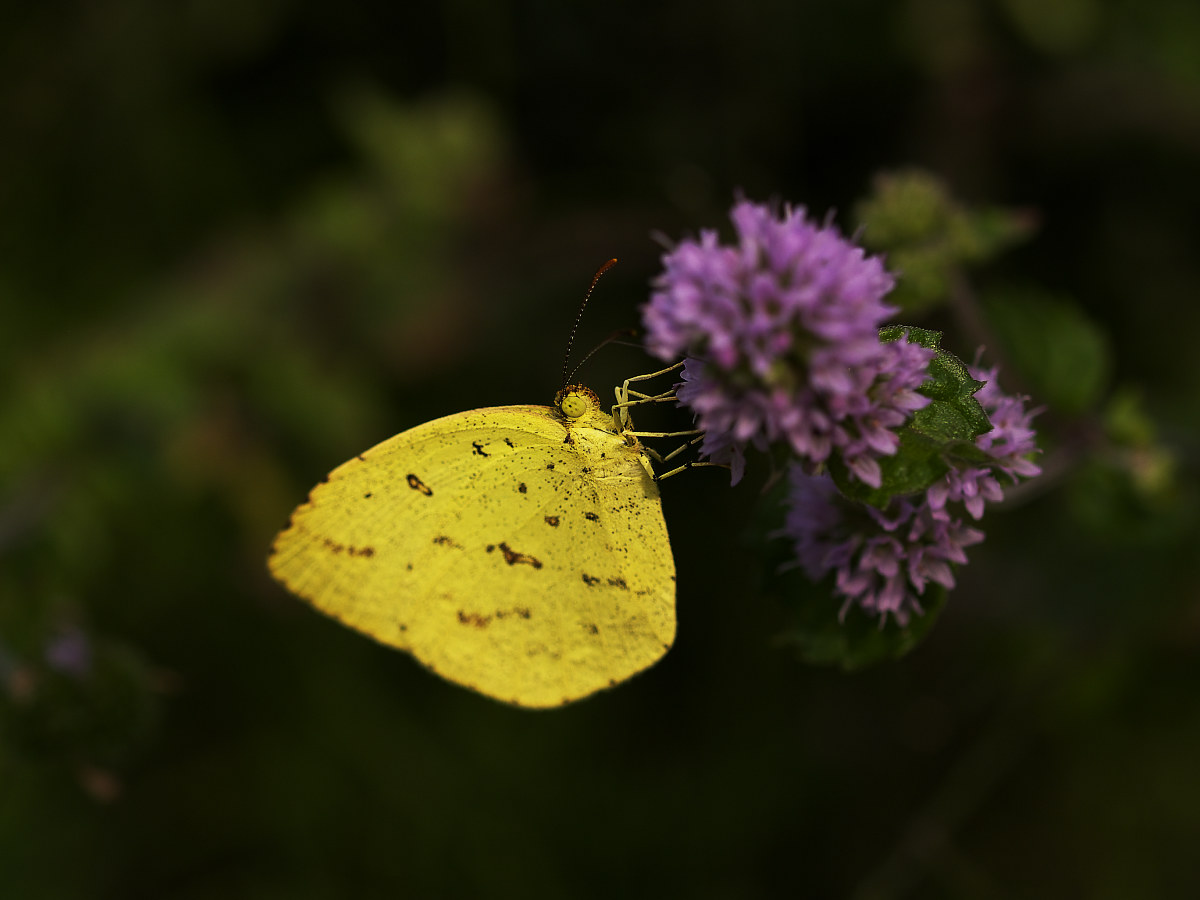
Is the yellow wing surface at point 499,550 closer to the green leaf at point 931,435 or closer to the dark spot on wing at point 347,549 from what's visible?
the dark spot on wing at point 347,549

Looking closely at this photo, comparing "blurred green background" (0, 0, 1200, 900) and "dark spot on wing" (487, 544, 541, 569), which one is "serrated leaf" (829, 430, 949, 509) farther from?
"blurred green background" (0, 0, 1200, 900)

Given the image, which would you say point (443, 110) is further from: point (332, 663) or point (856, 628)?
point (856, 628)

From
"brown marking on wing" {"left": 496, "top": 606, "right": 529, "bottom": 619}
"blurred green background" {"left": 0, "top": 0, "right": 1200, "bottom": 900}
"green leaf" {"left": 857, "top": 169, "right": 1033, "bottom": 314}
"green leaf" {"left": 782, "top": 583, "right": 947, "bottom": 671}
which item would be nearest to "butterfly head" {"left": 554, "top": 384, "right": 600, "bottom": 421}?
"brown marking on wing" {"left": 496, "top": 606, "right": 529, "bottom": 619}

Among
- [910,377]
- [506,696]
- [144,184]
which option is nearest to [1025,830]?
[506,696]

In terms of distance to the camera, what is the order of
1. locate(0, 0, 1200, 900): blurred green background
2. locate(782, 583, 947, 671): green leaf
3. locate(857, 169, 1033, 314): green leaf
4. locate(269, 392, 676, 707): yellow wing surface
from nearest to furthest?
locate(782, 583, 947, 671): green leaf
locate(269, 392, 676, 707): yellow wing surface
locate(857, 169, 1033, 314): green leaf
locate(0, 0, 1200, 900): blurred green background

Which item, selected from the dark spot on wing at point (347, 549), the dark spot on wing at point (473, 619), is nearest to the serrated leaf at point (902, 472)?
the dark spot on wing at point (473, 619)

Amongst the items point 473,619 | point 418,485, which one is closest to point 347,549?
point 418,485
